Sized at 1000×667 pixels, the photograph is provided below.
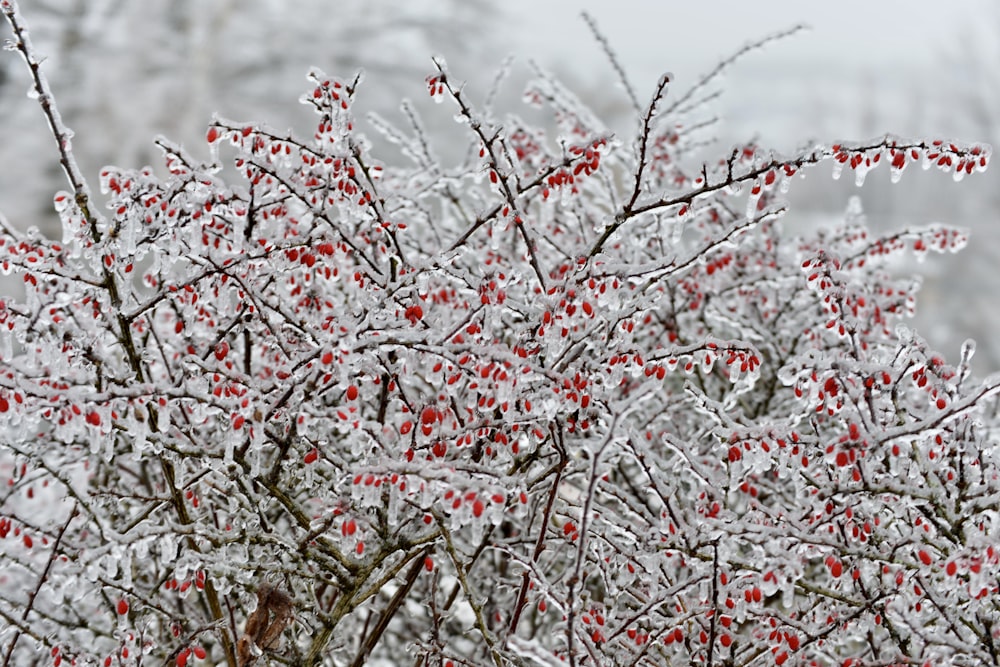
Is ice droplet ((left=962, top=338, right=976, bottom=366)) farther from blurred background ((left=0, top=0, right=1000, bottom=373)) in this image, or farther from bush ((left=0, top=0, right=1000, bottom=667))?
blurred background ((left=0, top=0, right=1000, bottom=373))

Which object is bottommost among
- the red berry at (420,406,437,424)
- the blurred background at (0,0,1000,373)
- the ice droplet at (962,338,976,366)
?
the red berry at (420,406,437,424)

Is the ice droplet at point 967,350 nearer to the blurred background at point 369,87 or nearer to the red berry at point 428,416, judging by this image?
the red berry at point 428,416

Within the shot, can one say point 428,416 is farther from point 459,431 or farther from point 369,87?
point 369,87

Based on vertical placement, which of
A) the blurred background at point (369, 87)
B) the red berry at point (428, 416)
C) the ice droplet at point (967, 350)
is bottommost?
the red berry at point (428, 416)

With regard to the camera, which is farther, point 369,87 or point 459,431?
point 369,87

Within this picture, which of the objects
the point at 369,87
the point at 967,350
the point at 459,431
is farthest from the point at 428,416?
the point at 369,87

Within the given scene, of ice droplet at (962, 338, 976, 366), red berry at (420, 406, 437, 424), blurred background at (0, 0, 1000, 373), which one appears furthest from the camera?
blurred background at (0, 0, 1000, 373)

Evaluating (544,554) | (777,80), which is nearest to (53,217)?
(544,554)

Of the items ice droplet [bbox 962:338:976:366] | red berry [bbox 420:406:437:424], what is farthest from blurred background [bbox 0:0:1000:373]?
red berry [bbox 420:406:437:424]

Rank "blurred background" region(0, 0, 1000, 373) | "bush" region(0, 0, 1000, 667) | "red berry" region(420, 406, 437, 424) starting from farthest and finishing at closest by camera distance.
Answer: "blurred background" region(0, 0, 1000, 373) < "red berry" region(420, 406, 437, 424) < "bush" region(0, 0, 1000, 667)

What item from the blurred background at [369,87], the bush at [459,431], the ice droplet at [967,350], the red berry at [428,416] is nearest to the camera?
the bush at [459,431]

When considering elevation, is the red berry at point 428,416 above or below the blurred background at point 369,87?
below

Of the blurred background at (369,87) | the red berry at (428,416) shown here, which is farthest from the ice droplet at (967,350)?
the blurred background at (369,87)

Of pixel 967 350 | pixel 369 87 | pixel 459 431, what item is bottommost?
pixel 459 431
